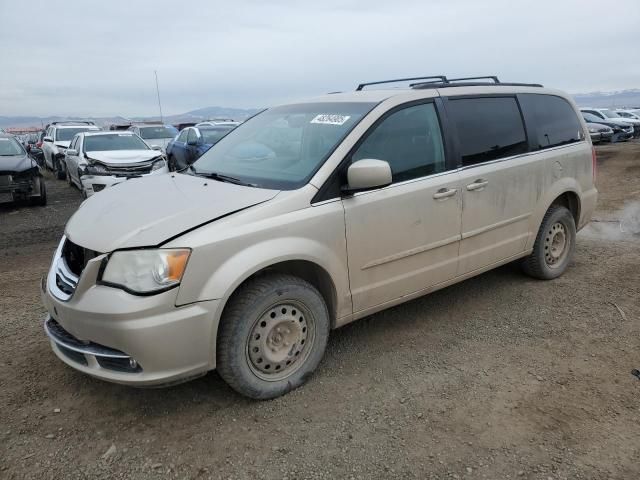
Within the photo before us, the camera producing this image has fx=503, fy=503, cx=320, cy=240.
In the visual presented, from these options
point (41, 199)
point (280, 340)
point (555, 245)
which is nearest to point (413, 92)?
point (280, 340)

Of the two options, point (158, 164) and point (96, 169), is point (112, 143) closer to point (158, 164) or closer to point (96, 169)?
point (158, 164)

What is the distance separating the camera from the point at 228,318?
2779 millimetres

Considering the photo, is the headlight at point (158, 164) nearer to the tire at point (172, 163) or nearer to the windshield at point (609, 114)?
A: the tire at point (172, 163)

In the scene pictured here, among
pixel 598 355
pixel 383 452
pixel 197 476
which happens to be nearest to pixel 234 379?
pixel 197 476

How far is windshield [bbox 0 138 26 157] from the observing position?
10.2 meters

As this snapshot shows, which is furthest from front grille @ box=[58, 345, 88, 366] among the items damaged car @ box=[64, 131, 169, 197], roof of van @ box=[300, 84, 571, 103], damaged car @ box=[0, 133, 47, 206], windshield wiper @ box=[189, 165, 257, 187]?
damaged car @ box=[0, 133, 47, 206]

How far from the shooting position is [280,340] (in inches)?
120

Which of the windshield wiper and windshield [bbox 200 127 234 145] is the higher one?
windshield [bbox 200 127 234 145]

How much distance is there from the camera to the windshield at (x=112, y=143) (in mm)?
11383

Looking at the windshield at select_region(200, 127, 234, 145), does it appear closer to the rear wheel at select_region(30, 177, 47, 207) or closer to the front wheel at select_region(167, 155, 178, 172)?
the front wheel at select_region(167, 155, 178, 172)

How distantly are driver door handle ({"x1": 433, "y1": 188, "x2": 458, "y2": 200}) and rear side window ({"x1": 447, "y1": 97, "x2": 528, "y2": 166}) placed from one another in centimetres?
29

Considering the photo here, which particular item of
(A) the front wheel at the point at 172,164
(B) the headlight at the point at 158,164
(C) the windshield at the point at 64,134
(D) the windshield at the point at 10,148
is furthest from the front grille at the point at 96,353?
(C) the windshield at the point at 64,134

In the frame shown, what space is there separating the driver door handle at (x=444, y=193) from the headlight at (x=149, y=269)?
1.85 m

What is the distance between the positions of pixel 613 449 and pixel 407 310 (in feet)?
6.37
